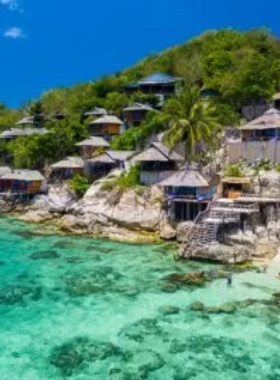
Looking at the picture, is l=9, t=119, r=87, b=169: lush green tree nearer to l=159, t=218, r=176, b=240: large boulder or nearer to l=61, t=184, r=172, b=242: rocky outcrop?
l=61, t=184, r=172, b=242: rocky outcrop

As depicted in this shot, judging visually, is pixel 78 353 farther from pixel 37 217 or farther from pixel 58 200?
pixel 58 200

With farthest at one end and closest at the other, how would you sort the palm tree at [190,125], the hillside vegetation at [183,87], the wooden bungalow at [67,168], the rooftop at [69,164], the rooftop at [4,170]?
the rooftop at [4,170], the wooden bungalow at [67,168], the rooftop at [69,164], the hillside vegetation at [183,87], the palm tree at [190,125]

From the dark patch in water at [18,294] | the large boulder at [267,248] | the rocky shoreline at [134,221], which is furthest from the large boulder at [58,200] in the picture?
the large boulder at [267,248]

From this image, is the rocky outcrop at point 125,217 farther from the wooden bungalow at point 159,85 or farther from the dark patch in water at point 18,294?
the wooden bungalow at point 159,85

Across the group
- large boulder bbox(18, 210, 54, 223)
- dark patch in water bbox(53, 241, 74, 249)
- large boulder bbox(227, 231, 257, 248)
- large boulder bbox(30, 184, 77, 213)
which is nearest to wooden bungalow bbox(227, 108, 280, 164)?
large boulder bbox(227, 231, 257, 248)

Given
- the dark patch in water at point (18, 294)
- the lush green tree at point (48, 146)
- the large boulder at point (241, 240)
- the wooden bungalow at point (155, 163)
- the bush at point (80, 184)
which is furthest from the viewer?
the lush green tree at point (48, 146)

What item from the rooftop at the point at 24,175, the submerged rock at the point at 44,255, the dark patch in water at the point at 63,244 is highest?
the rooftop at the point at 24,175

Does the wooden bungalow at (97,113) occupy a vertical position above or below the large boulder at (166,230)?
above
